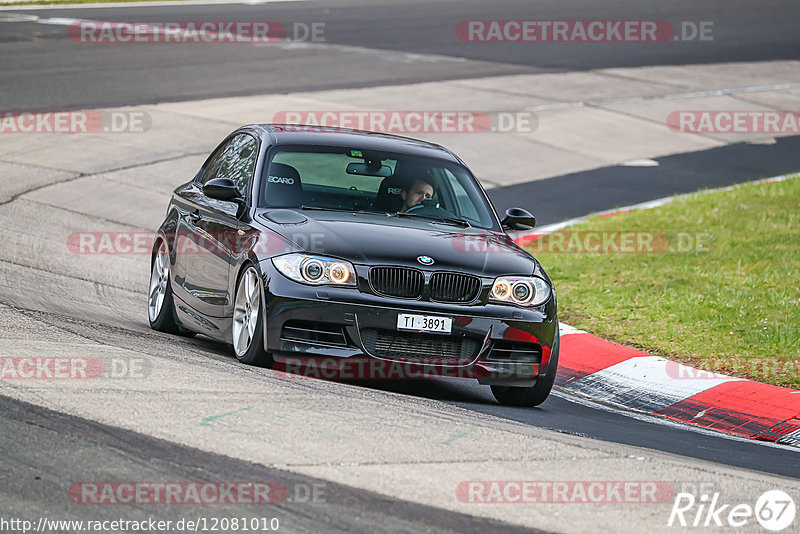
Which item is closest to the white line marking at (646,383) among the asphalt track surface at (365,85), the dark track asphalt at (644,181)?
the asphalt track surface at (365,85)

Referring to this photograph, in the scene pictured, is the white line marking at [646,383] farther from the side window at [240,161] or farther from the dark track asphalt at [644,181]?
the dark track asphalt at [644,181]

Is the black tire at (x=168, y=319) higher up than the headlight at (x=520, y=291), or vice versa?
the headlight at (x=520, y=291)

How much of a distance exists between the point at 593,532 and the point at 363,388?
2862 mm

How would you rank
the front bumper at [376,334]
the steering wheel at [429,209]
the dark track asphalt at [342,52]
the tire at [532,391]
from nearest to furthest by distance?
the front bumper at [376,334], the tire at [532,391], the steering wheel at [429,209], the dark track asphalt at [342,52]

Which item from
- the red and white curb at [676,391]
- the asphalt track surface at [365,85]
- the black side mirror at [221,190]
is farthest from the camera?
the black side mirror at [221,190]

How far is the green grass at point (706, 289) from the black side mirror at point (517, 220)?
5.56 feet

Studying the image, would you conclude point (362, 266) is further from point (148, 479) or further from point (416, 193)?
point (148, 479)

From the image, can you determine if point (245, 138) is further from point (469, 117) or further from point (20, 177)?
point (469, 117)

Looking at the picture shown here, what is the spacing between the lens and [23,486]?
5.03 m

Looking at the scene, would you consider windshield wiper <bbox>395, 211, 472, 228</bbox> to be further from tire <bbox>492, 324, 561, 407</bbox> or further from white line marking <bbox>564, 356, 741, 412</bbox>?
white line marking <bbox>564, 356, 741, 412</bbox>

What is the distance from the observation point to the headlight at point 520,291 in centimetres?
798

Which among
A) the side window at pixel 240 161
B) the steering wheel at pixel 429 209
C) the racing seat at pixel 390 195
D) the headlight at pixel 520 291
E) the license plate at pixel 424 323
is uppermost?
the side window at pixel 240 161

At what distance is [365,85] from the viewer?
24.2 m

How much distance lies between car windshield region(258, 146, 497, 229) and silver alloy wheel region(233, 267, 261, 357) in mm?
748
